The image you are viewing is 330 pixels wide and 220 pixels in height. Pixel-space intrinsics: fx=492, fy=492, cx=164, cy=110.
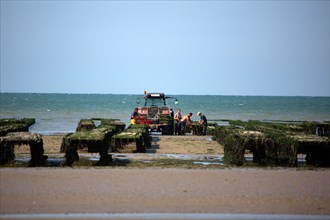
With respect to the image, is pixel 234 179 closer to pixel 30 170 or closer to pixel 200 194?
pixel 200 194

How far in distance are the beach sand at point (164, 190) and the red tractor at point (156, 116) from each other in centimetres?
1597

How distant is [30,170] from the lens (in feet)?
49.6

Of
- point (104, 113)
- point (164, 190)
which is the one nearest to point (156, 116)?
point (164, 190)

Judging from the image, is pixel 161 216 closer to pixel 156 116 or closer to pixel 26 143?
pixel 26 143

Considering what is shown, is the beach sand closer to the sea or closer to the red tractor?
the red tractor

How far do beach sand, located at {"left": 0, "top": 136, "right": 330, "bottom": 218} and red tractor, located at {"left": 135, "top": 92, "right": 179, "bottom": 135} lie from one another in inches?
629

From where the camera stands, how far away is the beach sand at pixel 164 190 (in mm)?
10664

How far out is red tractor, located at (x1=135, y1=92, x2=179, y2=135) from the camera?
31672mm

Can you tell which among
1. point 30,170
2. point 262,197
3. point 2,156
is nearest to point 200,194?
point 262,197

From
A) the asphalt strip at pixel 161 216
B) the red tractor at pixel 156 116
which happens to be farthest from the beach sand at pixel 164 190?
the red tractor at pixel 156 116

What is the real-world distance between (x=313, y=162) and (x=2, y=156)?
10.7 metres

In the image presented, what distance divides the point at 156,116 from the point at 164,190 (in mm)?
19931

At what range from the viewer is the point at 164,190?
12.3 meters

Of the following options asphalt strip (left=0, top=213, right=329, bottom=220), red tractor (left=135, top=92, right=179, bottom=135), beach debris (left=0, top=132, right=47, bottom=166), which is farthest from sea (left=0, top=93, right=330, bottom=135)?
asphalt strip (left=0, top=213, right=329, bottom=220)
